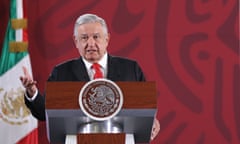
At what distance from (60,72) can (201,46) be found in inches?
80.0

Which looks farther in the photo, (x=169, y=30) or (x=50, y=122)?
(x=169, y=30)

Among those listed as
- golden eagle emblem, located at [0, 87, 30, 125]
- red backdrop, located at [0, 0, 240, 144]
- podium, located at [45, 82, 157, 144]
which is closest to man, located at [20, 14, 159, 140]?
podium, located at [45, 82, 157, 144]

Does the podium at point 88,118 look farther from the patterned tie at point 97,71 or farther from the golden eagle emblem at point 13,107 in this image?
the golden eagle emblem at point 13,107

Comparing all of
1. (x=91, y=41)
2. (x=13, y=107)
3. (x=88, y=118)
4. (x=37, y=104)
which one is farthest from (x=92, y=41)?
(x=13, y=107)

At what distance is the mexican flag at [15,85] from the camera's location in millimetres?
3494

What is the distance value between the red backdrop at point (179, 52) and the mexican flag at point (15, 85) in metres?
0.44

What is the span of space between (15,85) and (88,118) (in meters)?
2.00

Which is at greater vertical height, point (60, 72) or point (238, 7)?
point (238, 7)

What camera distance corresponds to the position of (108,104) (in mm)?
1608

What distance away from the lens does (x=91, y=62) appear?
229 centimetres

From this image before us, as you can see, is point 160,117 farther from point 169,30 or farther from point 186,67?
point 169,30

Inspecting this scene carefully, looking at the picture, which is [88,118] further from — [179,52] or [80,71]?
[179,52]

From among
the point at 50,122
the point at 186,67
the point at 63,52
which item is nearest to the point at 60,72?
the point at 50,122

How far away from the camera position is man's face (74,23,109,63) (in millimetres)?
2158
